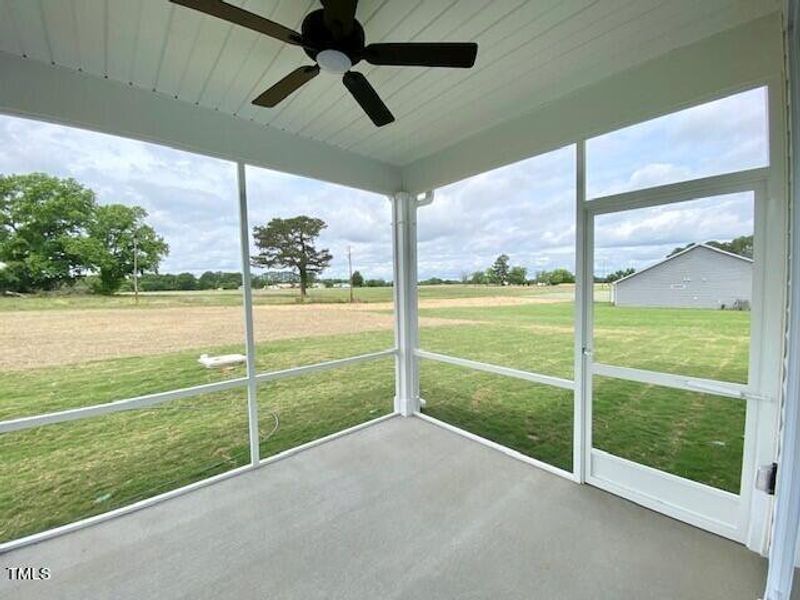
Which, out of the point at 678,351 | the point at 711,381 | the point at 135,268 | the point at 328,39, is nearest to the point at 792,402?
the point at 711,381

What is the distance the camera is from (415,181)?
3414 millimetres

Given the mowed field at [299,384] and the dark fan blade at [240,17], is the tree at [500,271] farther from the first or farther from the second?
the dark fan blade at [240,17]

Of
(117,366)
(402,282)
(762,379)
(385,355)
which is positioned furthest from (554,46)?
(117,366)

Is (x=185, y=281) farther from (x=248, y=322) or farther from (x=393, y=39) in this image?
(x=393, y=39)

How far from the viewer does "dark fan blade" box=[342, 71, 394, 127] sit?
146 centimetres

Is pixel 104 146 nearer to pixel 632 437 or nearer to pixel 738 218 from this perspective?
pixel 738 218

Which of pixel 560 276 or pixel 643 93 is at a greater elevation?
pixel 643 93

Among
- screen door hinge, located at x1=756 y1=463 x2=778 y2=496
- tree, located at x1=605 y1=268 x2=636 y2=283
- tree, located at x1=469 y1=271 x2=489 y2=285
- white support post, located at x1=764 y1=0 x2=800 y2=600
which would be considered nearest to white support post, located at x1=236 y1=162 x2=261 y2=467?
tree, located at x1=469 y1=271 x2=489 y2=285

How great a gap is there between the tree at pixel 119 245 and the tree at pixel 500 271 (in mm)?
2889

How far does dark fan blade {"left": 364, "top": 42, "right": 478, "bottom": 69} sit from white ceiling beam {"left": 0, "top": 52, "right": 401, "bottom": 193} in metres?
1.57

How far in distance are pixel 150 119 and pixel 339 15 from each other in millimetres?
1694

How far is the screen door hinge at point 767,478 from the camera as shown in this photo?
162 centimetres

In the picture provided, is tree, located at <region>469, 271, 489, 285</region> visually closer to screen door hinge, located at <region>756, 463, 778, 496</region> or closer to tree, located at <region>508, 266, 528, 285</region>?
tree, located at <region>508, 266, 528, 285</region>

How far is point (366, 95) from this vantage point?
1.57m
